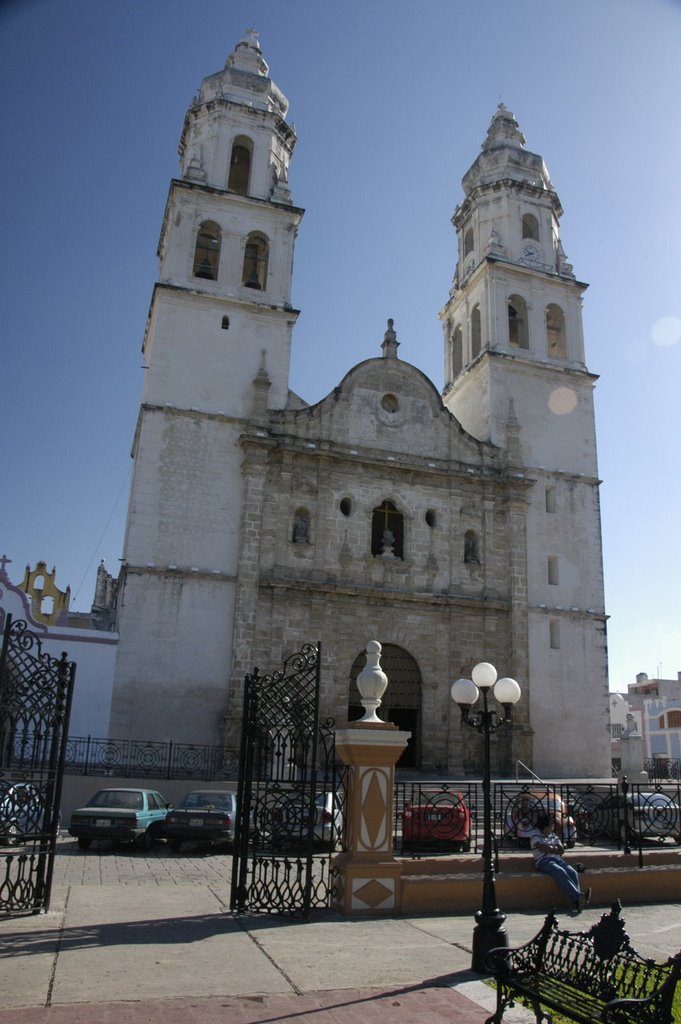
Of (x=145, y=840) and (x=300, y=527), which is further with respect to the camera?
(x=300, y=527)

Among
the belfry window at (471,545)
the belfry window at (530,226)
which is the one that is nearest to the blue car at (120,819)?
the belfry window at (471,545)

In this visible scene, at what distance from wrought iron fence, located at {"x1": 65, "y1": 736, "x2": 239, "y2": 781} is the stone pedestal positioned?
12370 mm

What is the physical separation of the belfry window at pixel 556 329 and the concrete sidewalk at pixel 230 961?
2466 cm

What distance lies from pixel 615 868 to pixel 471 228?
93.4ft

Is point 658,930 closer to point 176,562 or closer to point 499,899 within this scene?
point 499,899

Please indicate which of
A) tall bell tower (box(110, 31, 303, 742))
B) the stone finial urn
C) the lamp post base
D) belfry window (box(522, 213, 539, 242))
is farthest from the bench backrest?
belfry window (box(522, 213, 539, 242))

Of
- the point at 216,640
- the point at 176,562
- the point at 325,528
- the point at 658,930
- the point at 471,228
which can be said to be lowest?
the point at 658,930

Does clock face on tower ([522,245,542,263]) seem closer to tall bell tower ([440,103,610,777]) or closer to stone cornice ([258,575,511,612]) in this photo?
tall bell tower ([440,103,610,777])

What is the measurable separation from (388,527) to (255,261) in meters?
11.1

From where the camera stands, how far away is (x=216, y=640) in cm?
2433

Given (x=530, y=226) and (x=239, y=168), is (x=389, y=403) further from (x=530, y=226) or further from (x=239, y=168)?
(x=239, y=168)

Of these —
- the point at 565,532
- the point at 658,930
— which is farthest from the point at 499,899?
the point at 565,532

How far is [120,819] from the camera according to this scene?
15.5m

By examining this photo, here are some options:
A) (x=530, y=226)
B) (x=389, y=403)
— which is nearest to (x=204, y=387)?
(x=389, y=403)
